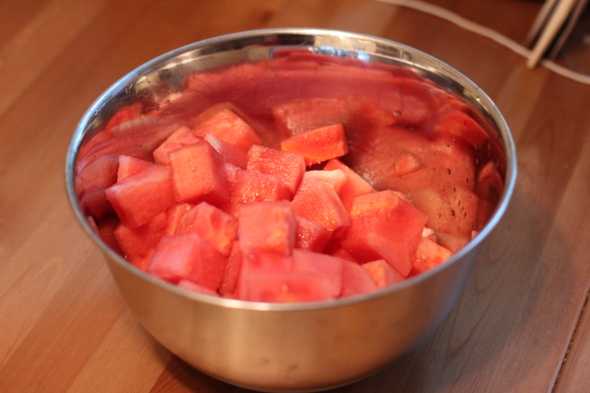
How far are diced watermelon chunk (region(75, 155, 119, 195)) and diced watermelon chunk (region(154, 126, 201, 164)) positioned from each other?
0.20 ft

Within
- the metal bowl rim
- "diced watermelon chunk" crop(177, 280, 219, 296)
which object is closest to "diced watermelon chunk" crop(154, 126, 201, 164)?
the metal bowl rim

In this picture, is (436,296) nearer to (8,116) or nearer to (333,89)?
(333,89)

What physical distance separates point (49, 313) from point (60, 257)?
10 cm

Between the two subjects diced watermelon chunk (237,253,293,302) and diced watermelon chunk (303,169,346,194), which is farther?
diced watermelon chunk (303,169,346,194)

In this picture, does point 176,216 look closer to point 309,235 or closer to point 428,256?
point 309,235

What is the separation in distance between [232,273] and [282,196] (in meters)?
0.16

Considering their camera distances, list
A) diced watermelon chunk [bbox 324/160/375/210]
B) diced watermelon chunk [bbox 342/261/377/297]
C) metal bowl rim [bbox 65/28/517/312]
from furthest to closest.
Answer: diced watermelon chunk [bbox 324/160/375/210] < diced watermelon chunk [bbox 342/261/377/297] < metal bowl rim [bbox 65/28/517/312]

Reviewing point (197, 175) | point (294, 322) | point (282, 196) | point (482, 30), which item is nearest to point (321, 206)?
point (282, 196)

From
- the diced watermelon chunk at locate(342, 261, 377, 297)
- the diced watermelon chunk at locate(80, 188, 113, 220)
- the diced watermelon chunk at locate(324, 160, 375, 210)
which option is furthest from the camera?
the diced watermelon chunk at locate(324, 160, 375, 210)

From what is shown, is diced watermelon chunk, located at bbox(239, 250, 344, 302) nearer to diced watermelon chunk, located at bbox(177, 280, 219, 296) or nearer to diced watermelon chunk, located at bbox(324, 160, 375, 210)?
diced watermelon chunk, located at bbox(177, 280, 219, 296)

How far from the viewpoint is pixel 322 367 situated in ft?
2.68

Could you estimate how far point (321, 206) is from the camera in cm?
98

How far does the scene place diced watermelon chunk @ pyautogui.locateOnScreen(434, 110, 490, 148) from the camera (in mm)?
984

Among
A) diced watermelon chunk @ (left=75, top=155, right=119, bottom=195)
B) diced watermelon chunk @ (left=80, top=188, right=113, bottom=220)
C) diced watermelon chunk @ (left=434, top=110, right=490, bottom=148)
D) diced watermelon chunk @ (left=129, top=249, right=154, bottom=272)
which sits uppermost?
diced watermelon chunk @ (left=434, top=110, right=490, bottom=148)
